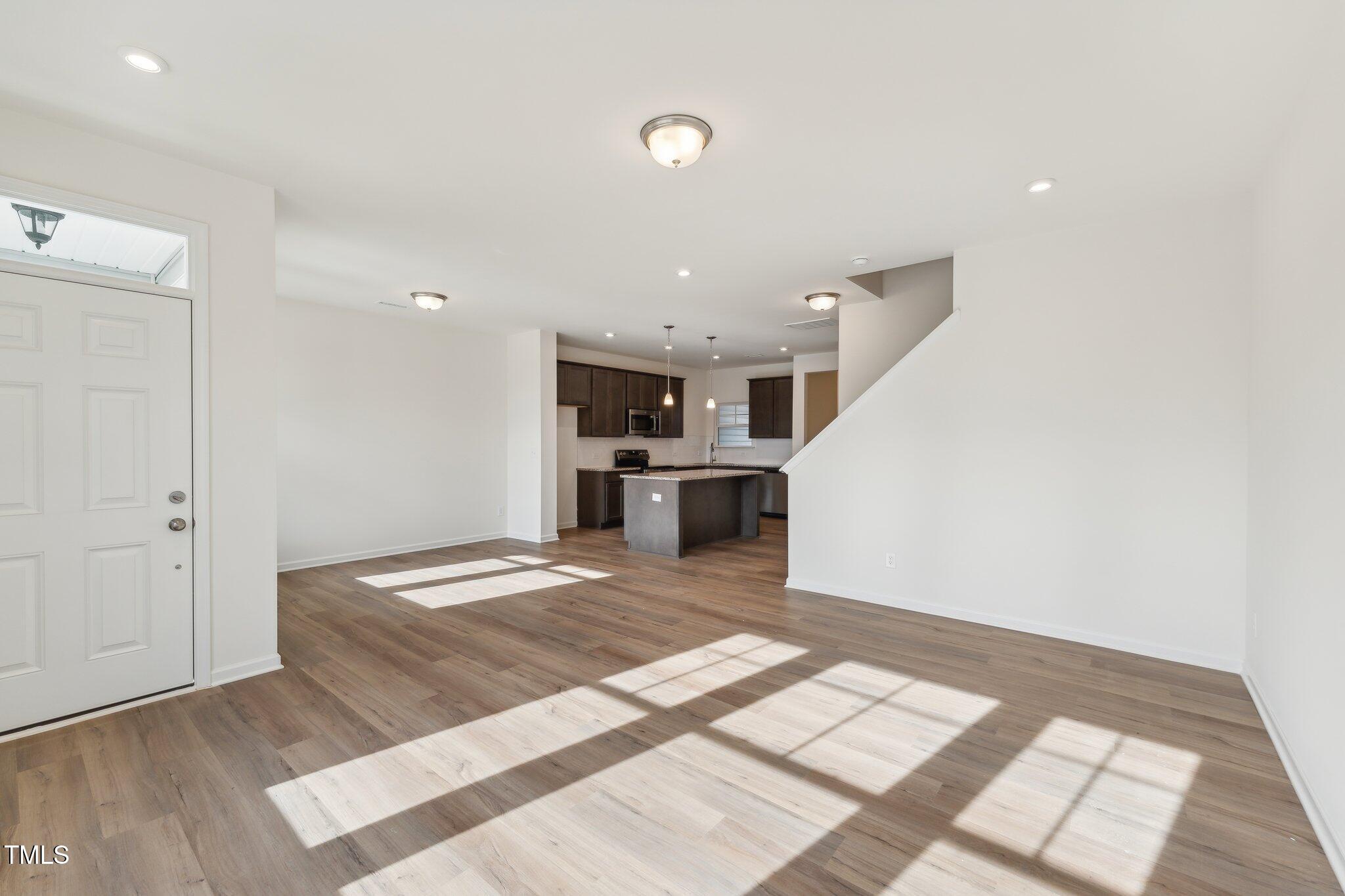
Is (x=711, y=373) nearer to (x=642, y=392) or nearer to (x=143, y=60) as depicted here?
(x=642, y=392)

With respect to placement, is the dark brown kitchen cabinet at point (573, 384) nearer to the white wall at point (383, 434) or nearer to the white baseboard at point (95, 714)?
the white wall at point (383, 434)

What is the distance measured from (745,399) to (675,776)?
8717 millimetres

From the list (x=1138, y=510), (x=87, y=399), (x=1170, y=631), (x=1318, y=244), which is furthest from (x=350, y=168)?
(x=1170, y=631)

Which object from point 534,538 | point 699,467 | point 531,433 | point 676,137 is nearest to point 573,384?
point 531,433

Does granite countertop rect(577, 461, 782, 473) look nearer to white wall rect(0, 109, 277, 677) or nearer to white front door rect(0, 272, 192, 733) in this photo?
white wall rect(0, 109, 277, 677)

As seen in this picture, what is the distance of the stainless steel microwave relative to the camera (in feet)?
30.5

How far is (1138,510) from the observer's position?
11.5 feet

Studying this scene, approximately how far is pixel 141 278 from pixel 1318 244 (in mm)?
5165

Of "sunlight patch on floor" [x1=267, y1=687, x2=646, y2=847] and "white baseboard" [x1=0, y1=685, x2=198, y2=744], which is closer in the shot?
"sunlight patch on floor" [x1=267, y1=687, x2=646, y2=847]

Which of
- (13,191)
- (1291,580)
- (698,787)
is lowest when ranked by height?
(698,787)

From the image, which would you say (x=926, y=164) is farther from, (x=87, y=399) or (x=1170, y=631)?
(x=87, y=399)

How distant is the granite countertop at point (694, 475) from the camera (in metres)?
6.72

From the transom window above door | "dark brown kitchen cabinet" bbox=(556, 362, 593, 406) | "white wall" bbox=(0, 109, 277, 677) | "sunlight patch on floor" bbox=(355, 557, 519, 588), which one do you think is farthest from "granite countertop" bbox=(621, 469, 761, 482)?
the transom window above door

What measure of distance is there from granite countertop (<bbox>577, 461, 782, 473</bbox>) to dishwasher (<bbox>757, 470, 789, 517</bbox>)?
206 mm
